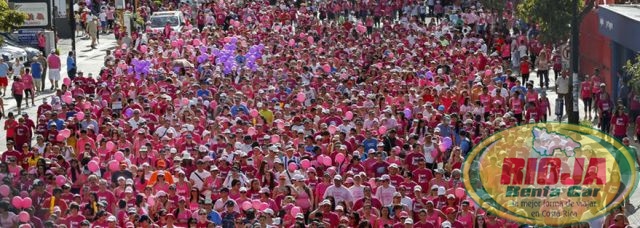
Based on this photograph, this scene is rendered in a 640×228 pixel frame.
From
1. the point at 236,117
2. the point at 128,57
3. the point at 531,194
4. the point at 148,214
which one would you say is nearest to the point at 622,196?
the point at 531,194

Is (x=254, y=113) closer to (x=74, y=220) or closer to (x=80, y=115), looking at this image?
(x=80, y=115)

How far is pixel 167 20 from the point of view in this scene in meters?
51.3

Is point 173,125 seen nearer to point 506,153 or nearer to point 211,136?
point 211,136

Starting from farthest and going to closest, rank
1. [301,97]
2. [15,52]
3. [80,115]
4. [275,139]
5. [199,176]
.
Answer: [15,52], [301,97], [80,115], [275,139], [199,176]

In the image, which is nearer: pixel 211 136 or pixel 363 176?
pixel 363 176

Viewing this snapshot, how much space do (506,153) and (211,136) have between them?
Answer: 462 centimetres

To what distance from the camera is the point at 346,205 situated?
21.2m

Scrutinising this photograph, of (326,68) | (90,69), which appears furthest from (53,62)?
(326,68)

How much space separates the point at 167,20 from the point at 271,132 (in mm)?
25831

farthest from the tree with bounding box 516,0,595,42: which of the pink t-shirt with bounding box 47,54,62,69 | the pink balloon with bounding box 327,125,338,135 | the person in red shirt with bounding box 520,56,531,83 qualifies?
the pink balloon with bounding box 327,125,338,135

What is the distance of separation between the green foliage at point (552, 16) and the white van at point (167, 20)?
14932mm

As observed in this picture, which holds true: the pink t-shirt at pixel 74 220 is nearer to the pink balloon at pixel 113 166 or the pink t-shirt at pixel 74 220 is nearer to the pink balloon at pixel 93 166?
the pink balloon at pixel 113 166

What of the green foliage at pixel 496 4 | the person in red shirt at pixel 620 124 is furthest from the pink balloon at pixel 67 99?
the green foliage at pixel 496 4

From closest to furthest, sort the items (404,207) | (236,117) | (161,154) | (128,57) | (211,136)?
(404,207), (161,154), (211,136), (236,117), (128,57)
